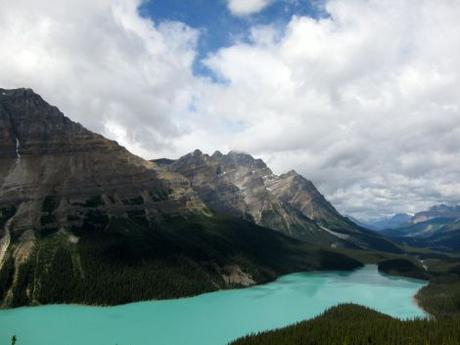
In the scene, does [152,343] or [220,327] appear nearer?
[152,343]

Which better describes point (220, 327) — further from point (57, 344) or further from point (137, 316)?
point (57, 344)

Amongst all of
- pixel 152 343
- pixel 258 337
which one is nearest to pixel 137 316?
pixel 152 343

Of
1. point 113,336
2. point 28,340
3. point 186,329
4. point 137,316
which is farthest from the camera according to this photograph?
point 137,316

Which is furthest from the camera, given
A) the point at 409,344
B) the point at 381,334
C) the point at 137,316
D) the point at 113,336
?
the point at 137,316

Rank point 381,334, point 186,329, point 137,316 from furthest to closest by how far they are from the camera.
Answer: point 137,316, point 186,329, point 381,334

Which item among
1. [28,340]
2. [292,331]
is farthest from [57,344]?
[292,331]

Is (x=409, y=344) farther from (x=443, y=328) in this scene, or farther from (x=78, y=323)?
(x=78, y=323)
